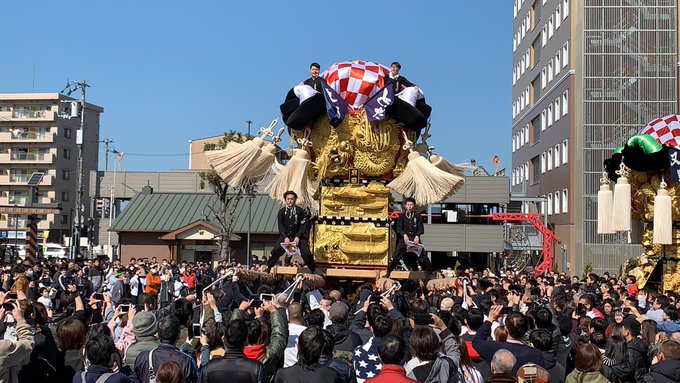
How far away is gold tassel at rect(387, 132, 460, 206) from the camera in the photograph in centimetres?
1455

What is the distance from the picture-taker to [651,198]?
20.4 metres

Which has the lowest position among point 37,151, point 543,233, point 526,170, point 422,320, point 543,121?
point 422,320

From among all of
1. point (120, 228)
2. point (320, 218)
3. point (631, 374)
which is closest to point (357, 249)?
point (320, 218)

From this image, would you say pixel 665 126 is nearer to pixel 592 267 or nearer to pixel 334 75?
pixel 334 75

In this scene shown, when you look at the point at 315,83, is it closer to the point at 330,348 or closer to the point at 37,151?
the point at 330,348

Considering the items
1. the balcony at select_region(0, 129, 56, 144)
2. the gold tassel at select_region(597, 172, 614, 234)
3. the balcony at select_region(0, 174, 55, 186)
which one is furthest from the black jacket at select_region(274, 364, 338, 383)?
the balcony at select_region(0, 129, 56, 144)

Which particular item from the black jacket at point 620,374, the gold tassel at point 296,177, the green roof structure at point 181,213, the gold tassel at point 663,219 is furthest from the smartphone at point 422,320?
the green roof structure at point 181,213

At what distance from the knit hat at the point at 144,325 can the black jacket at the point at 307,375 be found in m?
1.52

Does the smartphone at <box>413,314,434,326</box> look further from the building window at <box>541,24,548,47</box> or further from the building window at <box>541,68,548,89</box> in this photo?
the building window at <box>541,24,548,47</box>

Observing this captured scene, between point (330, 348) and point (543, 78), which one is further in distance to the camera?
point (543, 78)

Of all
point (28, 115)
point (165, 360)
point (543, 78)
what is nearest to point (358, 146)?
point (165, 360)

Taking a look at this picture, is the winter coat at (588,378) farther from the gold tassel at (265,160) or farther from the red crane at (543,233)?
the red crane at (543,233)

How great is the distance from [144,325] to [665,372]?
14.3 ft

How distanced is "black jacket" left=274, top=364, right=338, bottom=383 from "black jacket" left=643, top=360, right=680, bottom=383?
281 centimetres
